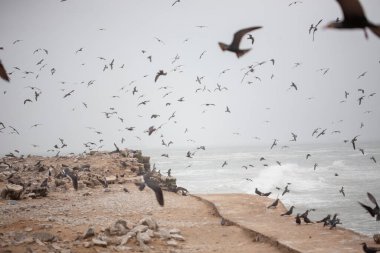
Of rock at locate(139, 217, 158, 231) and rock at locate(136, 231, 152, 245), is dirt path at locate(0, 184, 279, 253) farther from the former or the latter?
rock at locate(139, 217, 158, 231)

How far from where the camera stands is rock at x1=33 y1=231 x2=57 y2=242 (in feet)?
23.4

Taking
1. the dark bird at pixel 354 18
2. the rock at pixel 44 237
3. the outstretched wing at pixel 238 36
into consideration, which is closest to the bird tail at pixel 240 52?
the outstretched wing at pixel 238 36

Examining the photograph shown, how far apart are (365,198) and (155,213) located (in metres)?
26.3

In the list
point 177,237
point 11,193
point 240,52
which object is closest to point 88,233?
point 177,237

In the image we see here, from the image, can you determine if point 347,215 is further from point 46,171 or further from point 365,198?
point 46,171

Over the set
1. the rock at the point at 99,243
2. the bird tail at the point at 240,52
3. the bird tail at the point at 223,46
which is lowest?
the rock at the point at 99,243

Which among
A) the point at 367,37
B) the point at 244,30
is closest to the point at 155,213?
the point at 244,30

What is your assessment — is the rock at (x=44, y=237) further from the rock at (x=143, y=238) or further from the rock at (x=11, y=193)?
the rock at (x=11, y=193)

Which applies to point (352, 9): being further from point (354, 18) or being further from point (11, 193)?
point (11, 193)

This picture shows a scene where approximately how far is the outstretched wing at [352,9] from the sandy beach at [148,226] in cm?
605

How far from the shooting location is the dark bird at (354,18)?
229cm

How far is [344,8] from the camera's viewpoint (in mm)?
2357

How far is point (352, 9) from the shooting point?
2338 millimetres

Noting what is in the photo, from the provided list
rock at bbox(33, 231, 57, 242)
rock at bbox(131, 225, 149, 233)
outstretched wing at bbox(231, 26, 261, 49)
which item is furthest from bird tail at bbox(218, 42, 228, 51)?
rock at bbox(33, 231, 57, 242)
